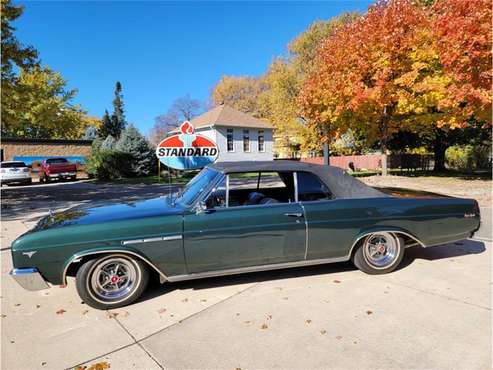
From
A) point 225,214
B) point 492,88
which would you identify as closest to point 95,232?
point 225,214

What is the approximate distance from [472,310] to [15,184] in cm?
2514

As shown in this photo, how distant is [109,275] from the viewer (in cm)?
349

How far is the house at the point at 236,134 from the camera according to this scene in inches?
1241

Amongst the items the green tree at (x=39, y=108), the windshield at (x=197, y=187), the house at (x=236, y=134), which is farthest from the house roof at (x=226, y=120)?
the windshield at (x=197, y=187)

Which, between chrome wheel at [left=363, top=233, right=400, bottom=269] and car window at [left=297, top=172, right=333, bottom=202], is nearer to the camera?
car window at [left=297, top=172, right=333, bottom=202]

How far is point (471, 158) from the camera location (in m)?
27.4

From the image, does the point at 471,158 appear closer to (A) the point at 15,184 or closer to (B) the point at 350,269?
(B) the point at 350,269

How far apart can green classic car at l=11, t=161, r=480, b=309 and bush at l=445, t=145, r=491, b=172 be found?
91.2ft

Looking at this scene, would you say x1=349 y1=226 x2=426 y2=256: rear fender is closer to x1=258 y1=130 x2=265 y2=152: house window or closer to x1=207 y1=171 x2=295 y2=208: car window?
x1=207 y1=171 x2=295 y2=208: car window

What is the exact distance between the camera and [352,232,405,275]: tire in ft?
13.9

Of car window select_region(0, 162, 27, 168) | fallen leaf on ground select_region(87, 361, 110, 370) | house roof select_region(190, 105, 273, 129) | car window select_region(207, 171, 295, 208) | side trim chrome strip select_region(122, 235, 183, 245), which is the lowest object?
fallen leaf on ground select_region(87, 361, 110, 370)

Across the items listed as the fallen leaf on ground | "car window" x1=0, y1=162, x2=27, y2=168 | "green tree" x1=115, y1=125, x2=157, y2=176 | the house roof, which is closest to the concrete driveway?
the fallen leaf on ground

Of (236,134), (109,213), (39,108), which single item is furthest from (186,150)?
(236,134)

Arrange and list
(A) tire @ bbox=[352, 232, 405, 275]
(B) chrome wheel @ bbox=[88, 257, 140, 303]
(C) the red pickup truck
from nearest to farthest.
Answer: (B) chrome wheel @ bbox=[88, 257, 140, 303] → (A) tire @ bbox=[352, 232, 405, 275] → (C) the red pickup truck
